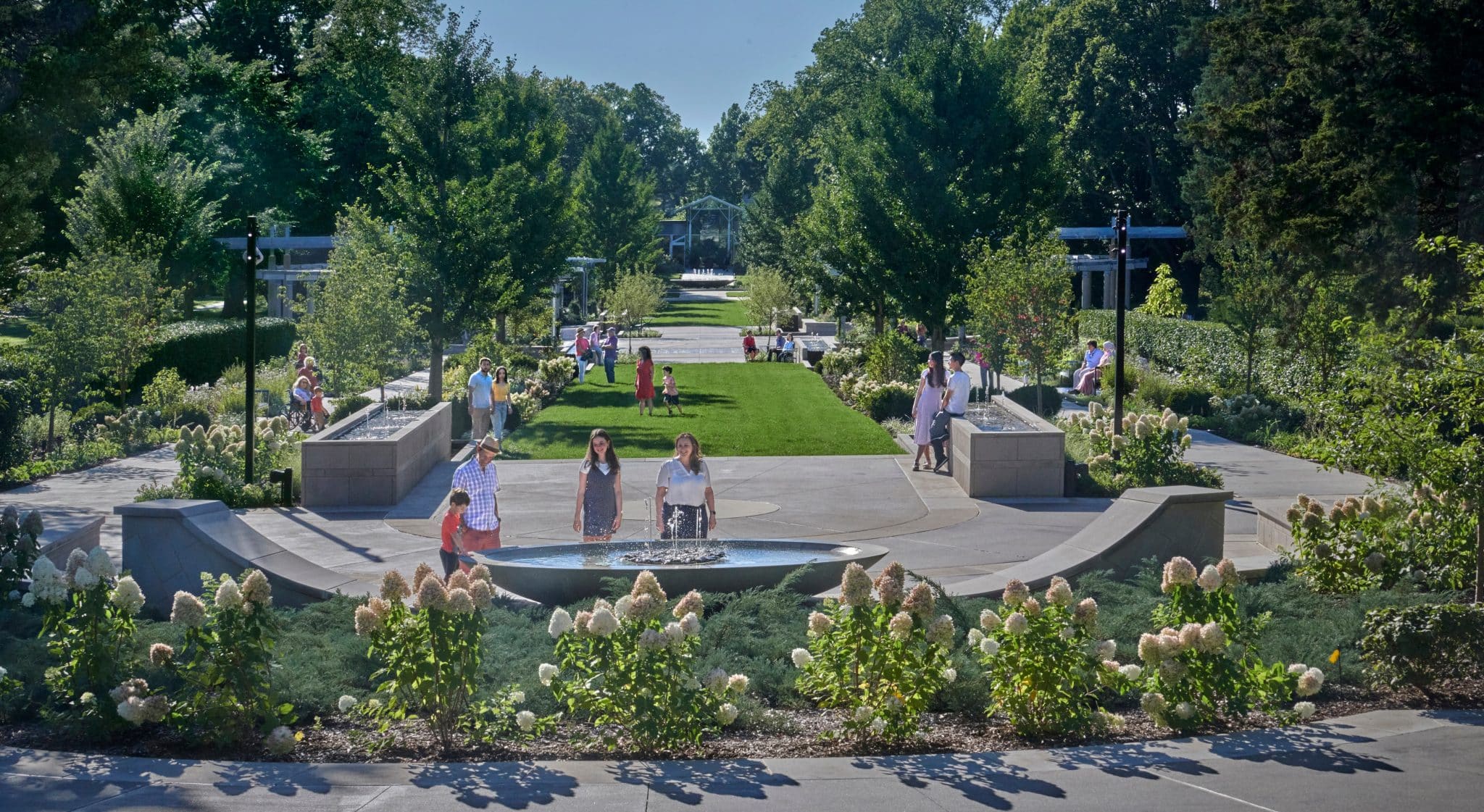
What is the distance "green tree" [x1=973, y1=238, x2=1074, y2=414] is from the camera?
1065 inches

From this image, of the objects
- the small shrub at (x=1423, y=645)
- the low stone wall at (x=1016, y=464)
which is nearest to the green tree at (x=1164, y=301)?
the low stone wall at (x=1016, y=464)

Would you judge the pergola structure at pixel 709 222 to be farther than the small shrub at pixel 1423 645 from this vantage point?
Yes

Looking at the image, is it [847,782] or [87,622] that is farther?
[87,622]

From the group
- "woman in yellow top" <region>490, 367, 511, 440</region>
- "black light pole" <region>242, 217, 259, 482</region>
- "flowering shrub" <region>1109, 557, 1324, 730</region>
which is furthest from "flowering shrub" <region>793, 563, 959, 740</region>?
"woman in yellow top" <region>490, 367, 511, 440</region>

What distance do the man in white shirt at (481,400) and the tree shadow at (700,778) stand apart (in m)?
15.3

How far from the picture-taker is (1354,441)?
384 inches

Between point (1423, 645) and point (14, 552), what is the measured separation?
9386 millimetres

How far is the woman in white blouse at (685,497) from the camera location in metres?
12.2

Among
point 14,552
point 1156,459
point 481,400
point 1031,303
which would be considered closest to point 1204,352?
point 1031,303

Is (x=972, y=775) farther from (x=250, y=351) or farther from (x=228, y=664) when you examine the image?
(x=250, y=351)

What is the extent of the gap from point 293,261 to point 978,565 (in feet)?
167

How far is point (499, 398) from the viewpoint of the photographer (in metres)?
23.2

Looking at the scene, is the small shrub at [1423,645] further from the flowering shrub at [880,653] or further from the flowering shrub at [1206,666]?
the flowering shrub at [880,653]

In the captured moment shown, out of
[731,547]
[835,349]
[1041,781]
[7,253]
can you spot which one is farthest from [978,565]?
[835,349]
